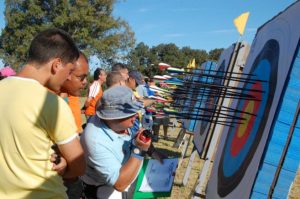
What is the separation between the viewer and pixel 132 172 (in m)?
1.99

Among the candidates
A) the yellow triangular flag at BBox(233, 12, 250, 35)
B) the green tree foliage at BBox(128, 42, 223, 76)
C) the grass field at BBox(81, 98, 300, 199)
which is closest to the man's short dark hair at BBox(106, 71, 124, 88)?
the grass field at BBox(81, 98, 300, 199)

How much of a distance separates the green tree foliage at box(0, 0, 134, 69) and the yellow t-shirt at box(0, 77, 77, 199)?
91.0ft

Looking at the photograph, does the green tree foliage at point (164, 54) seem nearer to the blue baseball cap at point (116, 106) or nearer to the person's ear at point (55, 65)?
the blue baseball cap at point (116, 106)

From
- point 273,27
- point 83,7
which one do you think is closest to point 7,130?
point 273,27

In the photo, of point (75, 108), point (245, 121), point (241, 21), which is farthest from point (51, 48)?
point (75, 108)

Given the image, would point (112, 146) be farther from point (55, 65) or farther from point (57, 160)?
point (55, 65)

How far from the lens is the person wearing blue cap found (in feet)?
6.47

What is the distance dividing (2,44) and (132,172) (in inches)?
1200

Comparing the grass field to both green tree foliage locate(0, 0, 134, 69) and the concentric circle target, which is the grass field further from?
green tree foliage locate(0, 0, 134, 69)

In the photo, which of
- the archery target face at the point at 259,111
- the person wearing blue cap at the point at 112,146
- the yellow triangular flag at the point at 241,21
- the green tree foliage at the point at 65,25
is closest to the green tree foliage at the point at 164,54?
the green tree foliage at the point at 65,25

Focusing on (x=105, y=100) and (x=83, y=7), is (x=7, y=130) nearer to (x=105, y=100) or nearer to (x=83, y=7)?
(x=105, y=100)

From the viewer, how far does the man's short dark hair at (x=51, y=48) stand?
62.2 inches

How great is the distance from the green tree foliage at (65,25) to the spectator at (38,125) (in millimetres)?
27685

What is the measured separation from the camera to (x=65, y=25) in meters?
29.3
